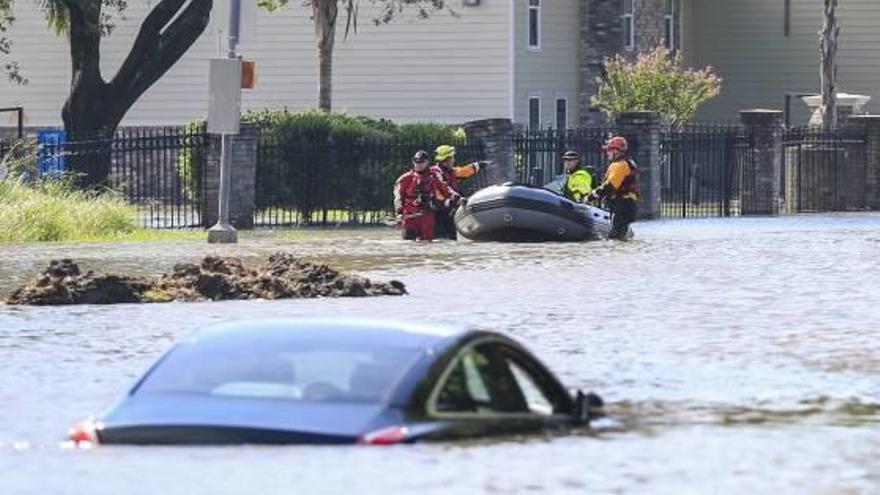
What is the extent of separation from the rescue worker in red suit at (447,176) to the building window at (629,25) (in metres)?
25.3

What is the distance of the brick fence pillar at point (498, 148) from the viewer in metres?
44.6

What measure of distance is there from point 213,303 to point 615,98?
3462cm

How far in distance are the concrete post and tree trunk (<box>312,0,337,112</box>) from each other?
32.8 ft

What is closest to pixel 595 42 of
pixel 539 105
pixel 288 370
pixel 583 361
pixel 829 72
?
pixel 539 105

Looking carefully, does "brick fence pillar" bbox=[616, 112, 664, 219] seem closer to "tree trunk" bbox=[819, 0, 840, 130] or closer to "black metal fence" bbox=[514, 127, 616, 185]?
"black metal fence" bbox=[514, 127, 616, 185]

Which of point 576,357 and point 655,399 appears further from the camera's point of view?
point 576,357

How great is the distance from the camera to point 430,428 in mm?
11711

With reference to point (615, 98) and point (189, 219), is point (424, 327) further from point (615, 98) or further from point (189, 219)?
point (615, 98)

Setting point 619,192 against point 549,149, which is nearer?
point 619,192

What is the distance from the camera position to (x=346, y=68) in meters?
58.4

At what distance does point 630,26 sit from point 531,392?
49.8 meters

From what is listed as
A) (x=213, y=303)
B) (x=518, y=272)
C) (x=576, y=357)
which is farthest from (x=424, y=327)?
(x=518, y=272)

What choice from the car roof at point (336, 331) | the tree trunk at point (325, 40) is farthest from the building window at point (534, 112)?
the car roof at point (336, 331)

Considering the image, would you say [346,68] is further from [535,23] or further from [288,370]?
[288,370]
